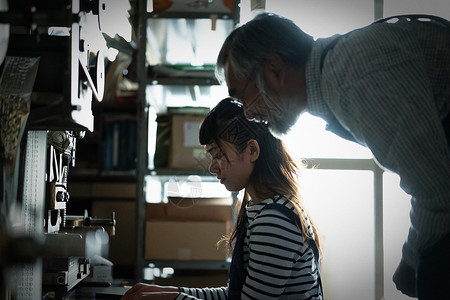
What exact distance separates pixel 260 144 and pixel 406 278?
52 centimetres

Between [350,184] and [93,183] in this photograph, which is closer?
[350,184]

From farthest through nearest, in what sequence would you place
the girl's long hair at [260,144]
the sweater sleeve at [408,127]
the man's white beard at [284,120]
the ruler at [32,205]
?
1. the girl's long hair at [260,144]
2. the man's white beard at [284,120]
3. the ruler at [32,205]
4. the sweater sleeve at [408,127]

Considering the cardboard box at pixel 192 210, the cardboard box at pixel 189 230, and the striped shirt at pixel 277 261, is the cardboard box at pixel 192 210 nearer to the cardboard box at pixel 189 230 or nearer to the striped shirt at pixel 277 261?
the cardboard box at pixel 189 230

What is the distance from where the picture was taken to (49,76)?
0.88 m

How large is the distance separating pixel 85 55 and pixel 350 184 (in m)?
1.91

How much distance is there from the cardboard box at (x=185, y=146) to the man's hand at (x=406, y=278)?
1.36 m

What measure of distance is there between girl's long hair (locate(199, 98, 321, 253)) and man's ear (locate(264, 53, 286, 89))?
1.11 ft

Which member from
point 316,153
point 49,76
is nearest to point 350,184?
point 316,153

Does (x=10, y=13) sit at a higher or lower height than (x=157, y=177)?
higher

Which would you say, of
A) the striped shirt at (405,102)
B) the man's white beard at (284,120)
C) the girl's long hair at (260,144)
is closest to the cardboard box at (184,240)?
the girl's long hair at (260,144)

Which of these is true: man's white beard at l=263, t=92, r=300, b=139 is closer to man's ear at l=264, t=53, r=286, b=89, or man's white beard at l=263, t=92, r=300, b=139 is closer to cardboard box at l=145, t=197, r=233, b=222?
man's ear at l=264, t=53, r=286, b=89

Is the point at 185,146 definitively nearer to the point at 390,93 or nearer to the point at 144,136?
the point at 144,136

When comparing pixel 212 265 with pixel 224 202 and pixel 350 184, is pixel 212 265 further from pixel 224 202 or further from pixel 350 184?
pixel 350 184

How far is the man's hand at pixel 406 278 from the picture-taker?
925 millimetres
